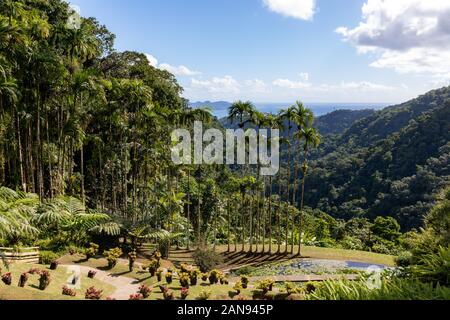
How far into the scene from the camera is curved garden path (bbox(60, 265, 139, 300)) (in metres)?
14.3

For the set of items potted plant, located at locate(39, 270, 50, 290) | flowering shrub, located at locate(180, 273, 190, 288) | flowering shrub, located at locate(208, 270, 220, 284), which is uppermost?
potted plant, located at locate(39, 270, 50, 290)

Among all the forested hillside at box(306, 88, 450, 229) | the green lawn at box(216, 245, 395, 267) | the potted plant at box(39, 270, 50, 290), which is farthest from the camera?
the forested hillside at box(306, 88, 450, 229)

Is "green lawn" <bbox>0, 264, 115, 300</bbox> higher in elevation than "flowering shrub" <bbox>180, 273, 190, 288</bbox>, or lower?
higher

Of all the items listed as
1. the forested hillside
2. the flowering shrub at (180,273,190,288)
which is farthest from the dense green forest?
the forested hillside

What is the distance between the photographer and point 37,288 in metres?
12.6

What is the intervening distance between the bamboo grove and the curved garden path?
670 centimetres

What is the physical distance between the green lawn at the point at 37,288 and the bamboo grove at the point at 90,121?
6.95 metres

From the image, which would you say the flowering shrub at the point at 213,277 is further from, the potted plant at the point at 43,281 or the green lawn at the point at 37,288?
the potted plant at the point at 43,281

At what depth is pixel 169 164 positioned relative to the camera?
105 ft

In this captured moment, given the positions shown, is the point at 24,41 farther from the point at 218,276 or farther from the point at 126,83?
the point at 218,276

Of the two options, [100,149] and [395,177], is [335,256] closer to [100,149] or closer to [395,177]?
[100,149]

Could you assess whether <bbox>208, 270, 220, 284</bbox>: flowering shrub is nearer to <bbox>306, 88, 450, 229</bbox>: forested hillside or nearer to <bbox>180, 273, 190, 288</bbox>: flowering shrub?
<bbox>180, 273, 190, 288</bbox>: flowering shrub

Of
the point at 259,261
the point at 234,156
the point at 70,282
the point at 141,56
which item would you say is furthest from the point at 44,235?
the point at 141,56

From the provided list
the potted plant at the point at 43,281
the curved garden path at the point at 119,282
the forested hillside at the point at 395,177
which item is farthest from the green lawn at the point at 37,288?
the forested hillside at the point at 395,177
